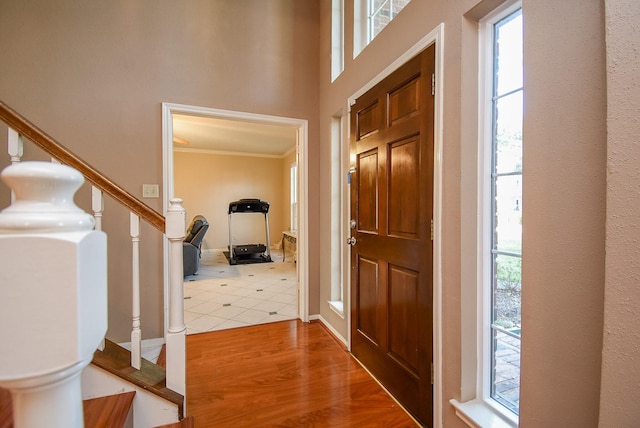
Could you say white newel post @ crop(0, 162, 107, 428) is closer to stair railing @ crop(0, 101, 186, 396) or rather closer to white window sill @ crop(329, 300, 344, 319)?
stair railing @ crop(0, 101, 186, 396)

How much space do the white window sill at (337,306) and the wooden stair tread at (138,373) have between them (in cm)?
140

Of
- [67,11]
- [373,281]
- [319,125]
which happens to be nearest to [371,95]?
[319,125]

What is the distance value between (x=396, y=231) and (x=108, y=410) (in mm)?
1612

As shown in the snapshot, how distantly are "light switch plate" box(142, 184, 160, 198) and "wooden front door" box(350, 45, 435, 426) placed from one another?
5.29 feet

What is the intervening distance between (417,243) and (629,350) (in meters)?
0.90

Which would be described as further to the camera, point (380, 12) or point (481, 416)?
point (380, 12)

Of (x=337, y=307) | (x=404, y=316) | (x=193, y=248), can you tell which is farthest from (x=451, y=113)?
(x=193, y=248)

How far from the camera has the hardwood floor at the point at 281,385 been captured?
153 centimetres

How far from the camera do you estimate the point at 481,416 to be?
1.19 metres

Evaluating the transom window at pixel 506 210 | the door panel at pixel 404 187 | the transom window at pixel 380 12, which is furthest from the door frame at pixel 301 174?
the transom window at pixel 506 210

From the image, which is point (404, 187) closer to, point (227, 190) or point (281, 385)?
point (281, 385)

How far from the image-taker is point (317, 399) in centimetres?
169

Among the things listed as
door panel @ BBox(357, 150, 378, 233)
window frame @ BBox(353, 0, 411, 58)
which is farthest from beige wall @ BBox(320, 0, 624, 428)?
window frame @ BBox(353, 0, 411, 58)

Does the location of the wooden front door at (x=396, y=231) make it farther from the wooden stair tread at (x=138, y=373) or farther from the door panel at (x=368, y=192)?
the wooden stair tread at (x=138, y=373)
